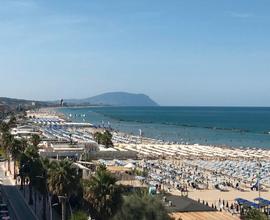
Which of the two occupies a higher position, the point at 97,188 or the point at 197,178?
the point at 97,188

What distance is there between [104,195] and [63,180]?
16.5ft

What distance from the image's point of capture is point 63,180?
34375mm

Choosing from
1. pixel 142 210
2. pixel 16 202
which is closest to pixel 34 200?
pixel 16 202

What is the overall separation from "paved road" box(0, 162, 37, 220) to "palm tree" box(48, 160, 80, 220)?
32.7 ft

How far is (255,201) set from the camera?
52.5m

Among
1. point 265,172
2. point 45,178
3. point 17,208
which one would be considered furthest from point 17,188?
point 265,172

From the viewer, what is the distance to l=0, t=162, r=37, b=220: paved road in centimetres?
4456

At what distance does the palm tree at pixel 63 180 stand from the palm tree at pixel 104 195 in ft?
12.5

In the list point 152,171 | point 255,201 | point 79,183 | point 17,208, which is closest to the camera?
point 79,183

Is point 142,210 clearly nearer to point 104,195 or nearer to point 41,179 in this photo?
point 104,195

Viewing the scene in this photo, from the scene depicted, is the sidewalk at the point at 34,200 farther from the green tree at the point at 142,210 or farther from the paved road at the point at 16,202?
the green tree at the point at 142,210

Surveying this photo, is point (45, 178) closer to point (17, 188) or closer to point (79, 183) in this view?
point (79, 183)

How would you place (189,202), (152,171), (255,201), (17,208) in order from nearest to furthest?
(189,202) → (17,208) → (255,201) → (152,171)

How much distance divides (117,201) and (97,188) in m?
1.40
